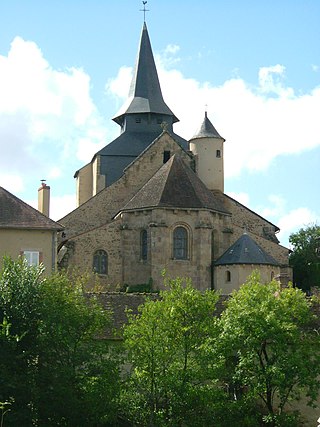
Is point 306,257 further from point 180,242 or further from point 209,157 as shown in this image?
point 180,242

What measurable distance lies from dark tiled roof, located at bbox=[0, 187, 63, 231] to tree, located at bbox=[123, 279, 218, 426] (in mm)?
12195

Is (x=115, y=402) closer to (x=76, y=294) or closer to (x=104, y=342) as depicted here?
(x=104, y=342)

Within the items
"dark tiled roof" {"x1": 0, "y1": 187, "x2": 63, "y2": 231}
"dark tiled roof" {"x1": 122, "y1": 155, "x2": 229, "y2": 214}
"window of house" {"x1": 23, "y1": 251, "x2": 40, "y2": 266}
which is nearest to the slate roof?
"dark tiled roof" {"x1": 122, "y1": 155, "x2": 229, "y2": 214}

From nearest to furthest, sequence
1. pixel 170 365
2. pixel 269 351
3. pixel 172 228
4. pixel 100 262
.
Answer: pixel 170 365 → pixel 269 351 → pixel 172 228 → pixel 100 262

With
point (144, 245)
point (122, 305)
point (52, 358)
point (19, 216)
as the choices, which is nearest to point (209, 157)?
point (144, 245)

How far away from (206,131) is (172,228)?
1082cm

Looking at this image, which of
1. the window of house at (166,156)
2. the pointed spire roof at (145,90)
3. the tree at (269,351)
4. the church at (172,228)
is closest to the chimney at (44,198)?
the church at (172,228)

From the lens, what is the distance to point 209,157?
2763 inches

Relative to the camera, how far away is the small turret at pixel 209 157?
6988cm

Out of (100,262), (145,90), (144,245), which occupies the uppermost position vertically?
(145,90)

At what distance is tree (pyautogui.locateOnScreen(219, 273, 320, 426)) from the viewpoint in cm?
3819

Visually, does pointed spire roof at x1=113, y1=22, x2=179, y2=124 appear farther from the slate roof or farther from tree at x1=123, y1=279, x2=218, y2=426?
tree at x1=123, y1=279, x2=218, y2=426

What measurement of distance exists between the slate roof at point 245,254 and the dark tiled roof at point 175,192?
8.52 ft

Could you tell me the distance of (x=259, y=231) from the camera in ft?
232
